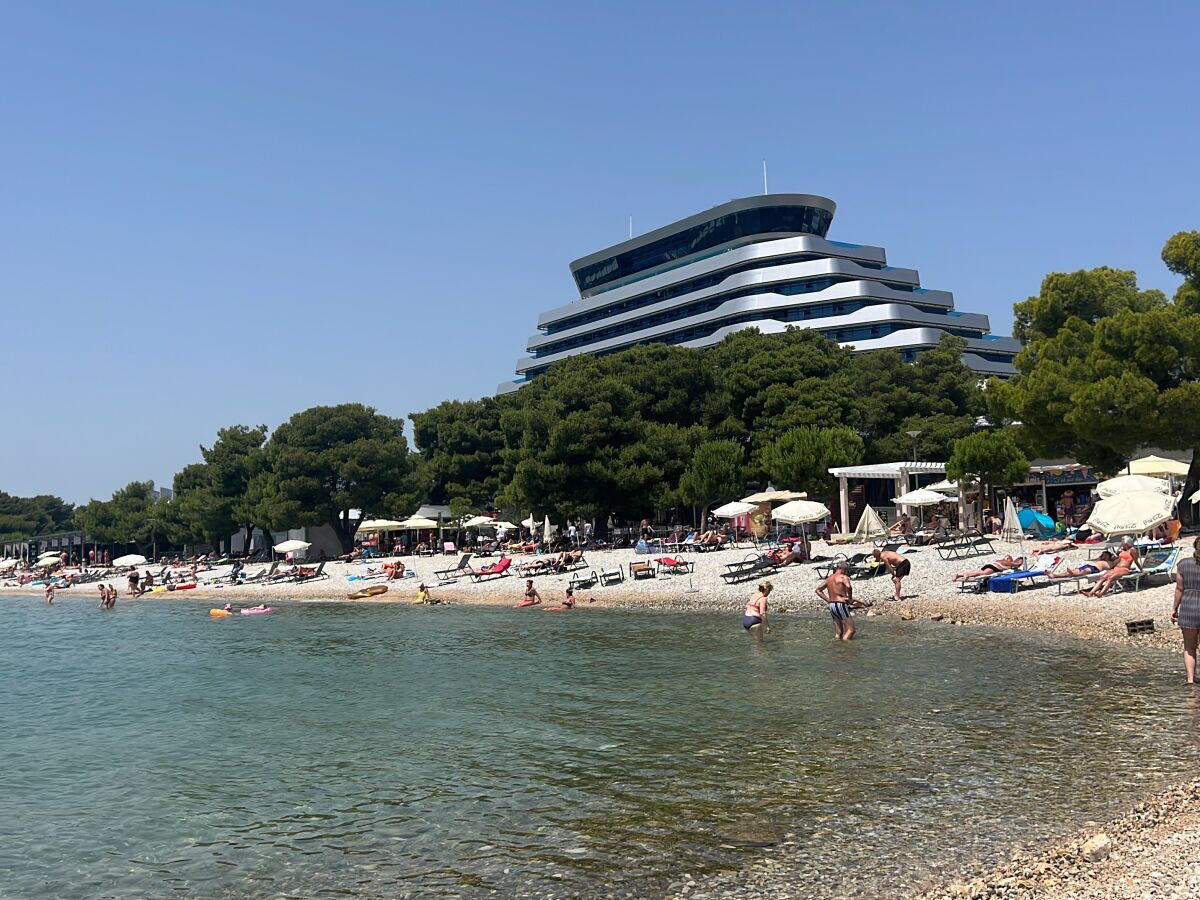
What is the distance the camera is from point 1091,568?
2341 centimetres

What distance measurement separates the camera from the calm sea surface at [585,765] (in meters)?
8.00

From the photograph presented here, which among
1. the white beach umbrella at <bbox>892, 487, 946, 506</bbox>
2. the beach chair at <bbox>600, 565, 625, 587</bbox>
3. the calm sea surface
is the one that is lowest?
the calm sea surface

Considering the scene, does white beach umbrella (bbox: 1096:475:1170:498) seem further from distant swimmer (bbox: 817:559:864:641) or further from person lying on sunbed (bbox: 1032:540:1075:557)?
distant swimmer (bbox: 817:559:864:641)

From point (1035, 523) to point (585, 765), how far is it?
88.8 feet

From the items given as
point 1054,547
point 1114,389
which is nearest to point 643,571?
point 1054,547

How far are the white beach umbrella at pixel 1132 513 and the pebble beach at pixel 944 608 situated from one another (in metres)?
1.41

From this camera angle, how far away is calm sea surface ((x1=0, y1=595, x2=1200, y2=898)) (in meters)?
8.00

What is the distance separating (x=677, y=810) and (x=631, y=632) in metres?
14.9

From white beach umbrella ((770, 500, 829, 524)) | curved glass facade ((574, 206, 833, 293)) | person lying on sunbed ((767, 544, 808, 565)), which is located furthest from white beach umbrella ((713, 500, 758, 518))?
curved glass facade ((574, 206, 833, 293))

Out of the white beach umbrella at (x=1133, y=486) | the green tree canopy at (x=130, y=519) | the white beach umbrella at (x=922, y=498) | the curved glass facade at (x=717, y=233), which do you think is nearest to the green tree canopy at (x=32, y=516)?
the green tree canopy at (x=130, y=519)

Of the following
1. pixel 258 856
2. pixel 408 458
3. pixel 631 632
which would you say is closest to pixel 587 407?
pixel 408 458

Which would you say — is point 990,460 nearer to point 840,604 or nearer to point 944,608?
point 944,608

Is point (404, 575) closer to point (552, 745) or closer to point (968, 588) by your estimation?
point (968, 588)

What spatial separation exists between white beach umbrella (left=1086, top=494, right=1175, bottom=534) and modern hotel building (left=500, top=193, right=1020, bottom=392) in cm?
6587
